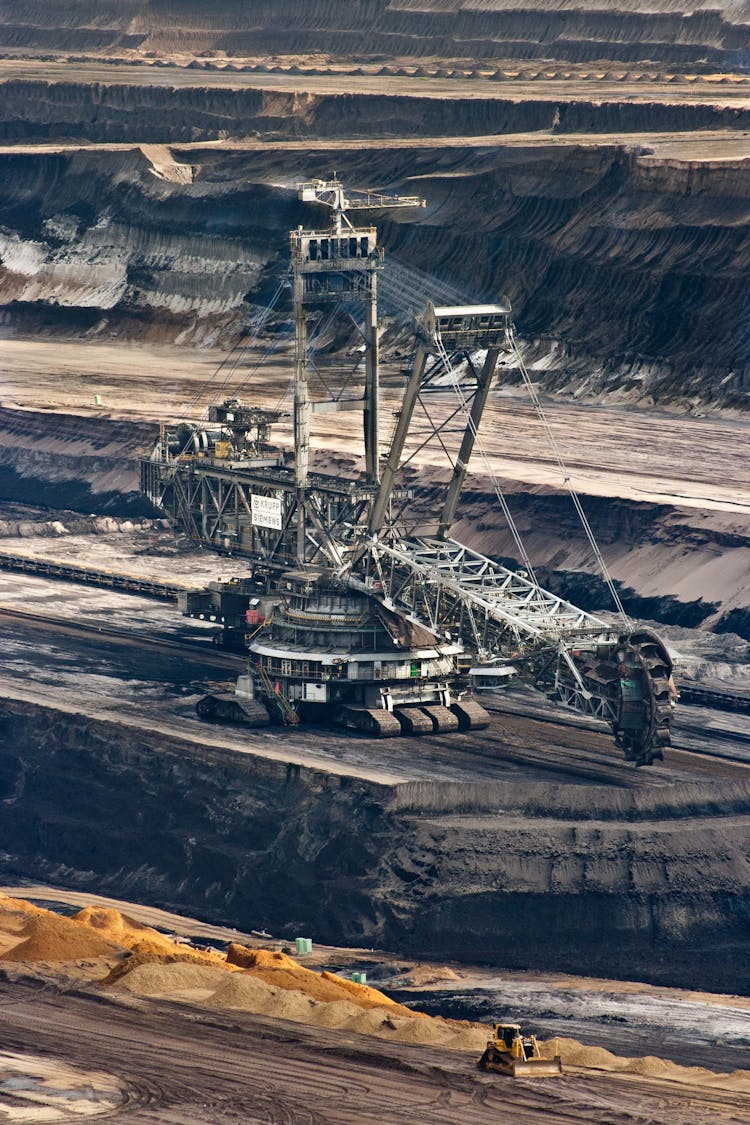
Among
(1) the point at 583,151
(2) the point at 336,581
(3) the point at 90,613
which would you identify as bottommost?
(3) the point at 90,613

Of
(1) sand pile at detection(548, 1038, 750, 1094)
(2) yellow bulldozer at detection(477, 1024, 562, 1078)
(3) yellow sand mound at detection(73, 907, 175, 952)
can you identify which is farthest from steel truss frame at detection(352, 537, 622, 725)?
(2) yellow bulldozer at detection(477, 1024, 562, 1078)

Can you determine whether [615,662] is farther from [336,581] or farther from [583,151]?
[583,151]

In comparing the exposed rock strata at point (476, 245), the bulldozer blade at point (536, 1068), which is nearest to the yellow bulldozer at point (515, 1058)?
the bulldozer blade at point (536, 1068)

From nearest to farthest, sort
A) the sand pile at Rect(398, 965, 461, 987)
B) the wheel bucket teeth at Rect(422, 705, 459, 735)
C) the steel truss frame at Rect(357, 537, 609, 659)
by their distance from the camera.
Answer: the sand pile at Rect(398, 965, 461, 987)
the steel truss frame at Rect(357, 537, 609, 659)
the wheel bucket teeth at Rect(422, 705, 459, 735)

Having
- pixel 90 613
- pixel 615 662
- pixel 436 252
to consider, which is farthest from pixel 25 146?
pixel 615 662

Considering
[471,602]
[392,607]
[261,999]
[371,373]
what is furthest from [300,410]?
[261,999]

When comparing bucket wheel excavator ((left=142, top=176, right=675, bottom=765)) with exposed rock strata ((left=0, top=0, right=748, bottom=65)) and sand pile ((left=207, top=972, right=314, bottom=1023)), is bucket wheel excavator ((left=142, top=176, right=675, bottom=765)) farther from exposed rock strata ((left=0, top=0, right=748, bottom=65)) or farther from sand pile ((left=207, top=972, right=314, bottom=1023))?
exposed rock strata ((left=0, top=0, right=748, bottom=65))

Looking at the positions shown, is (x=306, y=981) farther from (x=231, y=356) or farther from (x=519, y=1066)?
(x=231, y=356)

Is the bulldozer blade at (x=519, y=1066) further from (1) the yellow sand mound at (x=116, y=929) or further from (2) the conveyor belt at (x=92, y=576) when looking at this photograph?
(2) the conveyor belt at (x=92, y=576)
